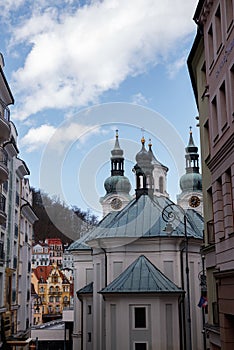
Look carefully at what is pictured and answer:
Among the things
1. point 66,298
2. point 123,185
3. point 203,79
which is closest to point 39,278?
point 66,298

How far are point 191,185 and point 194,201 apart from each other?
320 cm

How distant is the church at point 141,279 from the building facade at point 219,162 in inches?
260

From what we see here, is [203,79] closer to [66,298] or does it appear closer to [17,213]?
[17,213]

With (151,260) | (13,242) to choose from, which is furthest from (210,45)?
(13,242)

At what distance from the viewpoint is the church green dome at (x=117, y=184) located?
69625 millimetres

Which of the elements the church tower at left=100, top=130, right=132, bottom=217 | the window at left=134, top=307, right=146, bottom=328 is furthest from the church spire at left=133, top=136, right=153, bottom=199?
the church tower at left=100, top=130, right=132, bottom=217

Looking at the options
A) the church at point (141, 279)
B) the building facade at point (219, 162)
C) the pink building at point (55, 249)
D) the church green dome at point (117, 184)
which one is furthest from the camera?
the pink building at point (55, 249)

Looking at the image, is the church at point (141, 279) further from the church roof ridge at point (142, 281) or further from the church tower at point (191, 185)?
the church tower at point (191, 185)

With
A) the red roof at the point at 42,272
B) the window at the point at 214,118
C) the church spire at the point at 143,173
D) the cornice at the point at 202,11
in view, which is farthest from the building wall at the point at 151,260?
the red roof at the point at 42,272

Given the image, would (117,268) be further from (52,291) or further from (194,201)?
(52,291)

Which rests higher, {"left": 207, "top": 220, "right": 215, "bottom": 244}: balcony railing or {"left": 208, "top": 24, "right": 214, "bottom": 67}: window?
{"left": 208, "top": 24, "right": 214, "bottom": 67}: window

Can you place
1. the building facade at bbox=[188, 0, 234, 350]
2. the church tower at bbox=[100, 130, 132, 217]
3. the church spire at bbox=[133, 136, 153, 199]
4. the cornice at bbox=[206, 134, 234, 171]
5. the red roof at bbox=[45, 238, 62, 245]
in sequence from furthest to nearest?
the red roof at bbox=[45, 238, 62, 245] → the church tower at bbox=[100, 130, 132, 217] → the church spire at bbox=[133, 136, 153, 199] → the building facade at bbox=[188, 0, 234, 350] → the cornice at bbox=[206, 134, 234, 171]

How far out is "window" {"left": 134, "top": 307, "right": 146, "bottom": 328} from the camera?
32.5 m

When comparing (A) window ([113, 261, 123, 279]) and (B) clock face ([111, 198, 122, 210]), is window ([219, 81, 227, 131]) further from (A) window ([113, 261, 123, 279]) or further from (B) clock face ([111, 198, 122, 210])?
(B) clock face ([111, 198, 122, 210])
